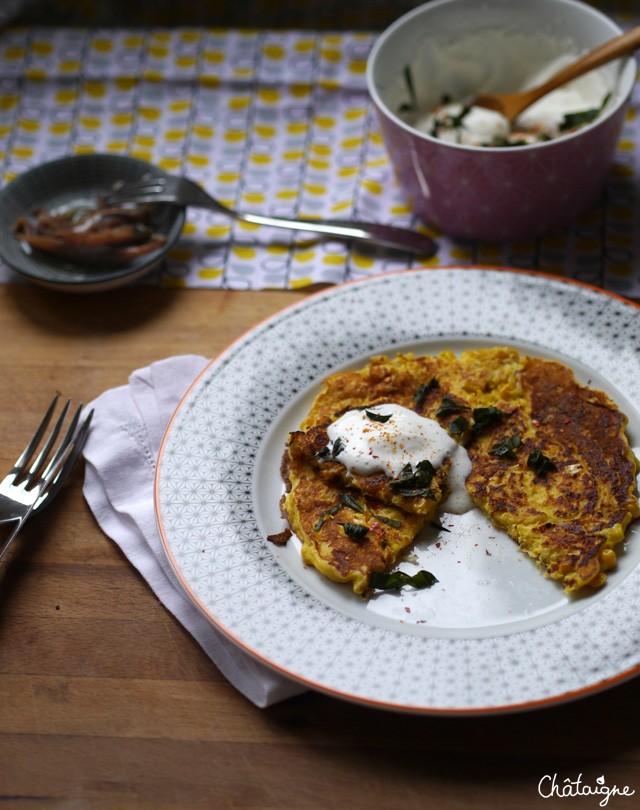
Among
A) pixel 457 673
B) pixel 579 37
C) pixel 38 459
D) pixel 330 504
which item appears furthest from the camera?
pixel 579 37

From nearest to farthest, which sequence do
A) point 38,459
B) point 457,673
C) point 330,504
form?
point 457,673 → point 330,504 → point 38,459

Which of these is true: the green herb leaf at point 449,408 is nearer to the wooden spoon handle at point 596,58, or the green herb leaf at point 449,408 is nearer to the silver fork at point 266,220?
the silver fork at point 266,220

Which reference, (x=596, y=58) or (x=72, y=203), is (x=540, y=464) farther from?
(x=72, y=203)

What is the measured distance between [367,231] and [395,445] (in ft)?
4.02

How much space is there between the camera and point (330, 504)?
2.68 meters

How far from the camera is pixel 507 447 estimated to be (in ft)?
9.01

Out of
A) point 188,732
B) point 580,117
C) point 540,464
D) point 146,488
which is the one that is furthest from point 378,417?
point 580,117

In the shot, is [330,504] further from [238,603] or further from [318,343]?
[318,343]

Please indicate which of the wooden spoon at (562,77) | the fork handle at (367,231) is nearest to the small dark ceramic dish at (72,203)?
the fork handle at (367,231)

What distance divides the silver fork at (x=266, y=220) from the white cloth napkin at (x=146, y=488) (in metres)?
0.79

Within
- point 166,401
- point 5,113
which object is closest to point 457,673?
point 166,401

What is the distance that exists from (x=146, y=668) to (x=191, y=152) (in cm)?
249

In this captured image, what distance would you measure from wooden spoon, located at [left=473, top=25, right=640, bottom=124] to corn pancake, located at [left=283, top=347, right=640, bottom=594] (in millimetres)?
1255

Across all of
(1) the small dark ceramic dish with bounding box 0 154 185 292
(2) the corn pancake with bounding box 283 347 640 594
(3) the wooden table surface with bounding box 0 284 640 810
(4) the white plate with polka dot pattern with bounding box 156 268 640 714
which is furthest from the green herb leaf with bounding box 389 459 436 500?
(1) the small dark ceramic dish with bounding box 0 154 185 292
